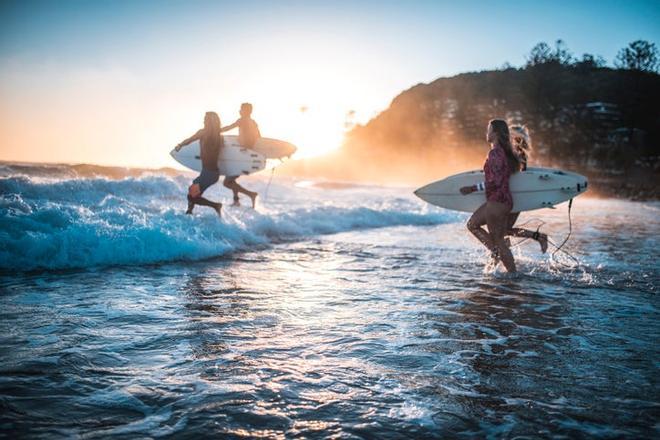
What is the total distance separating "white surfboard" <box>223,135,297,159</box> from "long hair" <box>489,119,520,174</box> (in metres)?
6.57

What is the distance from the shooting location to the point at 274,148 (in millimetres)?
11633

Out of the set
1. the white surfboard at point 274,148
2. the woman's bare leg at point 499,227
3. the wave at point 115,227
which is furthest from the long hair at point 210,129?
the woman's bare leg at point 499,227

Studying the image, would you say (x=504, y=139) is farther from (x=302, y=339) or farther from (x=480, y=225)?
(x=302, y=339)

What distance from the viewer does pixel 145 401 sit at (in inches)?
90.1

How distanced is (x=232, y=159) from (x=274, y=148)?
140 centimetres

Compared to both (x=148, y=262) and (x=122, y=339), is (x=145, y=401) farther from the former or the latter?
(x=148, y=262)

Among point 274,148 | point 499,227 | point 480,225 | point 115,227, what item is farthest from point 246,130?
point 499,227

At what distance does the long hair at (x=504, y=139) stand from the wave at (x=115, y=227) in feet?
15.8

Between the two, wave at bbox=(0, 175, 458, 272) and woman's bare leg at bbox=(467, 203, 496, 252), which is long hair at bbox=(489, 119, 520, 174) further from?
wave at bbox=(0, 175, 458, 272)

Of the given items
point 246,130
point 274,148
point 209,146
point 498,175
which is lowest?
point 498,175

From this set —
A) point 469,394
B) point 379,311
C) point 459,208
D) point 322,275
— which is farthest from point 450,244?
point 469,394

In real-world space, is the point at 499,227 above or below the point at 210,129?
below

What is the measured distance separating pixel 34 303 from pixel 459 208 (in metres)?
5.91

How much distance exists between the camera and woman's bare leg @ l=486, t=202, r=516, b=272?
6.02m
